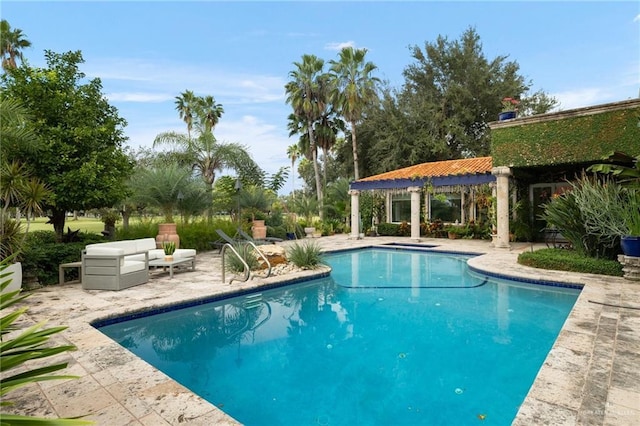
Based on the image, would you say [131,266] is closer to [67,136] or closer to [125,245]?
[125,245]

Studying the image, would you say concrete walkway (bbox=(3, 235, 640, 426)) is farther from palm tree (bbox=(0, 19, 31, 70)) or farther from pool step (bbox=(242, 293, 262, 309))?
palm tree (bbox=(0, 19, 31, 70))

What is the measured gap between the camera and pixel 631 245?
7.78 metres

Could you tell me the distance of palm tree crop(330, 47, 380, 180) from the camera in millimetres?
24812

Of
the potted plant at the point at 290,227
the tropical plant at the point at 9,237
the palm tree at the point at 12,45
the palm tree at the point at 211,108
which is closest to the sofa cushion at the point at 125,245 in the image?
the tropical plant at the point at 9,237

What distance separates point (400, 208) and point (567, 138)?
10.1 metres

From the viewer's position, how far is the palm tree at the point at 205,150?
18328 mm

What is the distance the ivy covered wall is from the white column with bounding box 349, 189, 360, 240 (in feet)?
Answer: 23.6

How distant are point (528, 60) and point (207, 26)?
23045mm

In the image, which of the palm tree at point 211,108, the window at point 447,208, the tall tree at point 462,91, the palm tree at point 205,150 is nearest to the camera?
the palm tree at point 205,150

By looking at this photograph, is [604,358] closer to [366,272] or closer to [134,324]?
[134,324]

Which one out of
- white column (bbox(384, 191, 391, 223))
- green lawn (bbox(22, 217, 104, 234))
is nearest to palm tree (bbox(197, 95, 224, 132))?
green lawn (bbox(22, 217, 104, 234))

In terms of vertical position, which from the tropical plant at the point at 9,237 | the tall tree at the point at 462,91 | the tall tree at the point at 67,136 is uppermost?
the tall tree at the point at 462,91

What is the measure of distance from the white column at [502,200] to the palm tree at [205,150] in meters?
12.0

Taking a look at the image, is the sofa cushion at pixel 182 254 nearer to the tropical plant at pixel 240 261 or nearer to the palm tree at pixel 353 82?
the tropical plant at pixel 240 261
